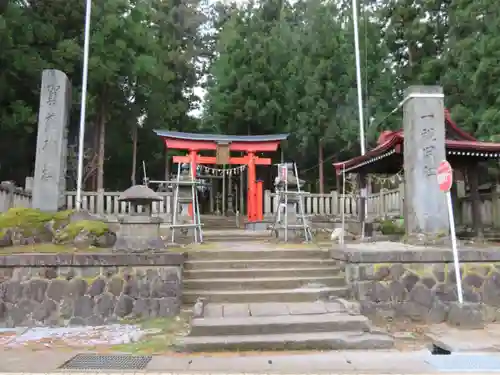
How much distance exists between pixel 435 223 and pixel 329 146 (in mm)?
14109

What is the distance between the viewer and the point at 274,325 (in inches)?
225

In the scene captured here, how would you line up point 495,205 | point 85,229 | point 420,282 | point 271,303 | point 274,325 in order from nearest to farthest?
point 274,325 → point 271,303 → point 420,282 → point 85,229 → point 495,205

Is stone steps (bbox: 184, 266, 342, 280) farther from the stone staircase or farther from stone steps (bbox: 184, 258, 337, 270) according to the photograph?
stone steps (bbox: 184, 258, 337, 270)

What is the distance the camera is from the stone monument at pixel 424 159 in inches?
345

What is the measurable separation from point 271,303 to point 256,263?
1.26 meters

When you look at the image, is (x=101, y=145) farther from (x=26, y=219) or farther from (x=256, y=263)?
(x=256, y=263)

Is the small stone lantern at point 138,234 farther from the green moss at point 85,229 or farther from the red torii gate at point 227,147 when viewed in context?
the red torii gate at point 227,147

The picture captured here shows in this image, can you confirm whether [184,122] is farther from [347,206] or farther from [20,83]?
[347,206]

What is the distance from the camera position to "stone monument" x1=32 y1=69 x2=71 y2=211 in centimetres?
988

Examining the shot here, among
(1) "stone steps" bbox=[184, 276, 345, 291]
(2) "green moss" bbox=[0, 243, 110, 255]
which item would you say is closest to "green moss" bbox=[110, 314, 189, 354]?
(1) "stone steps" bbox=[184, 276, 345, 291]

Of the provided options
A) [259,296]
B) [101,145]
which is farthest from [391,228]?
[101,145]

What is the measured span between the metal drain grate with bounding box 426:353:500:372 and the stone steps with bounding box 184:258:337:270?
3.15 meters

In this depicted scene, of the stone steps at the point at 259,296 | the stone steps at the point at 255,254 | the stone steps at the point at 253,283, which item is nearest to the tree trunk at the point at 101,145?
the stone steps at the point at 255,254

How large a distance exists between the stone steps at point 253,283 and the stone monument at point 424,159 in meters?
2.60
